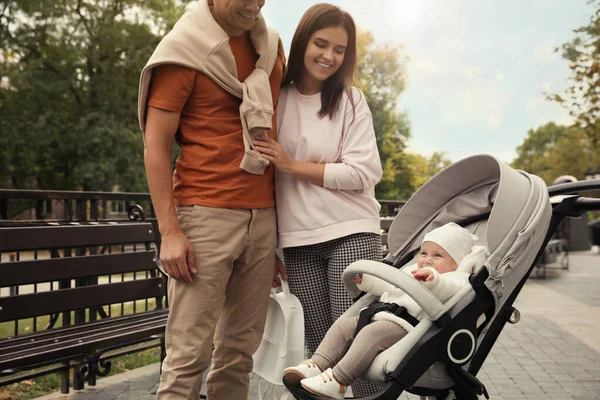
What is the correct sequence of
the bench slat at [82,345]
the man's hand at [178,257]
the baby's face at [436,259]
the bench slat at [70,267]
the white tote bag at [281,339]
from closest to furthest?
the man's hand at [178,257] → the baby's face at [436,259] → the white tote bag at [281,339] → the bench slat at [82,345] → the bench slat at [70,267]

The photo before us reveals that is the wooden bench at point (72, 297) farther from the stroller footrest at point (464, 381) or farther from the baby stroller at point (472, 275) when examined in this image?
the stroller footrest at point (464, 381)

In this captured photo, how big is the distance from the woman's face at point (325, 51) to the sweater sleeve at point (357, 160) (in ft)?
0.71

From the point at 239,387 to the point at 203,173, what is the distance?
42.4 inches

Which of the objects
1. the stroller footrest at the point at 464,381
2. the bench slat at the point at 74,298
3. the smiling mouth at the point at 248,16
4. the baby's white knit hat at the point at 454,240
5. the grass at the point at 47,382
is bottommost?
the grass at the point at 47,382

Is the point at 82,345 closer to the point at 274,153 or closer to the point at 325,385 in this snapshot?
the point at 274,153

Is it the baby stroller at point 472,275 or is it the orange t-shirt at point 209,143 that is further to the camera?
the orange t-shirt at point 209,143

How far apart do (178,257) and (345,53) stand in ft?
4.22

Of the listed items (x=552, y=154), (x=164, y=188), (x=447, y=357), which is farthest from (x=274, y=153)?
(x=552, y=154)

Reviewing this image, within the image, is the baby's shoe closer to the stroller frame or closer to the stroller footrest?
the stroller frame

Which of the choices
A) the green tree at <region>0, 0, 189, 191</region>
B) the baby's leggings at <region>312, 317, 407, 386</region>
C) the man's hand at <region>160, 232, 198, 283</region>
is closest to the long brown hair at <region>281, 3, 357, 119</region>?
the man's hand at <region>160, 232, 198, 283</region>

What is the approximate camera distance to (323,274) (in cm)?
339

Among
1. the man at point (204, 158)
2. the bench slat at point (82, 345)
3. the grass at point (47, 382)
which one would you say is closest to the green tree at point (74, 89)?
the grass at point (47, 382)

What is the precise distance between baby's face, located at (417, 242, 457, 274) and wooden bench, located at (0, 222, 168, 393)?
7.48 feet

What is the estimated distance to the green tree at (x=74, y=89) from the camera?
2852 cm
